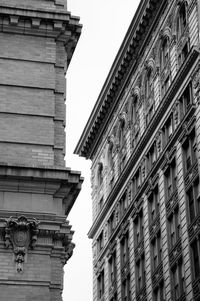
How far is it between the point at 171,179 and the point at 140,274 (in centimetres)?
995

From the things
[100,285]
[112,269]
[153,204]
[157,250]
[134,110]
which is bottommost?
[157,250]

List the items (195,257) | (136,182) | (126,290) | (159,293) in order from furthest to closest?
(136,182), (126,290), (159,293), (195,257)

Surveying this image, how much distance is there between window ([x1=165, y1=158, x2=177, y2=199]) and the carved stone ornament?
28.2m

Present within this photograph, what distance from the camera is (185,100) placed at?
2285 inches

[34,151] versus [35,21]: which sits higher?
[35,21]

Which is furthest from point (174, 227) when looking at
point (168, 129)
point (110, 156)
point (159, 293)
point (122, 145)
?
point (110, 156)

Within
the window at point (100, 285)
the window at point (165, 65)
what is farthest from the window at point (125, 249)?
the window at point (165, 65)

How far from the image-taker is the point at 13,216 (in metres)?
31.0

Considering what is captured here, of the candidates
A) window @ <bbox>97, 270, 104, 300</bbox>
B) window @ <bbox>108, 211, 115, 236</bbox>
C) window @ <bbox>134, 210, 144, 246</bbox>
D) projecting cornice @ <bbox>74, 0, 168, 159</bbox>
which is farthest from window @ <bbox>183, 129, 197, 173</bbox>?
window @ <bbox>97, 270, 104, 300</bbox>

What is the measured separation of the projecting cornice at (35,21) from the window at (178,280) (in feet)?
77.0

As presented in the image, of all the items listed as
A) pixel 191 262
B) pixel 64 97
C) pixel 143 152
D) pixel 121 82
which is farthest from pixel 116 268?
pixel 64 97

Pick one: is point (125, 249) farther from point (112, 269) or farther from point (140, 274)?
point (140, 274)

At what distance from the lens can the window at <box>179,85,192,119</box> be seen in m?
57.2

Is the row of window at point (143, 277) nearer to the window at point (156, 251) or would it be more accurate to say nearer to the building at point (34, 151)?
the window at point (156, 251)
